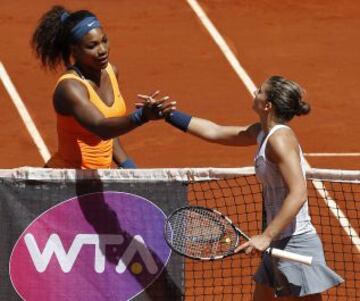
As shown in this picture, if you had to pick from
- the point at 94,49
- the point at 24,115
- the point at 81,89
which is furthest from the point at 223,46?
the point at 81,89

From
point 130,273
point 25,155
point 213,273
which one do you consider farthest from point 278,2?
point 130,273

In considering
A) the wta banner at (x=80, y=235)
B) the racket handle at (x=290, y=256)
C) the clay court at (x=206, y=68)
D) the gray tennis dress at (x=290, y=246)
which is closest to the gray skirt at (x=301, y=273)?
the gray tennis dress at (x=290, y=246)

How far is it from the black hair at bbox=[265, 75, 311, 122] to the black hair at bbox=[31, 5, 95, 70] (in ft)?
4.94

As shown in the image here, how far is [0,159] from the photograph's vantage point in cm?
1175

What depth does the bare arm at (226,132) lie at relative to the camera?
7.05 metres

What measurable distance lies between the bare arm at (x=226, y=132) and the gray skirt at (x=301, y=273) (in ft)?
2.48

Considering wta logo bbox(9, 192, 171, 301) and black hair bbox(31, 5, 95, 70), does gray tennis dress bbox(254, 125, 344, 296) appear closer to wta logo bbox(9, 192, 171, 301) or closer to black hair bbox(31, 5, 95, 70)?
wta logo bbox(9, 192, 171, 301)

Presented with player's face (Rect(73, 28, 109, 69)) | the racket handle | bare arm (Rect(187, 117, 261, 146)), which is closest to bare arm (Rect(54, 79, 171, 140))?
player's face (Rect(73, 28, 109, 69))

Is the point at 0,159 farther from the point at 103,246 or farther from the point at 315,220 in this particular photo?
the point at 103,246

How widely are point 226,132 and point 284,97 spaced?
0.70 metres

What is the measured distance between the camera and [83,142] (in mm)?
7254

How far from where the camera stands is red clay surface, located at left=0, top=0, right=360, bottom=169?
1214cm

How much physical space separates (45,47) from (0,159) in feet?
14.3

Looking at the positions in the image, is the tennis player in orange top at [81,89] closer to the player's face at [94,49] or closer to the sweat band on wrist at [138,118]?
the player's face at [94,49]
